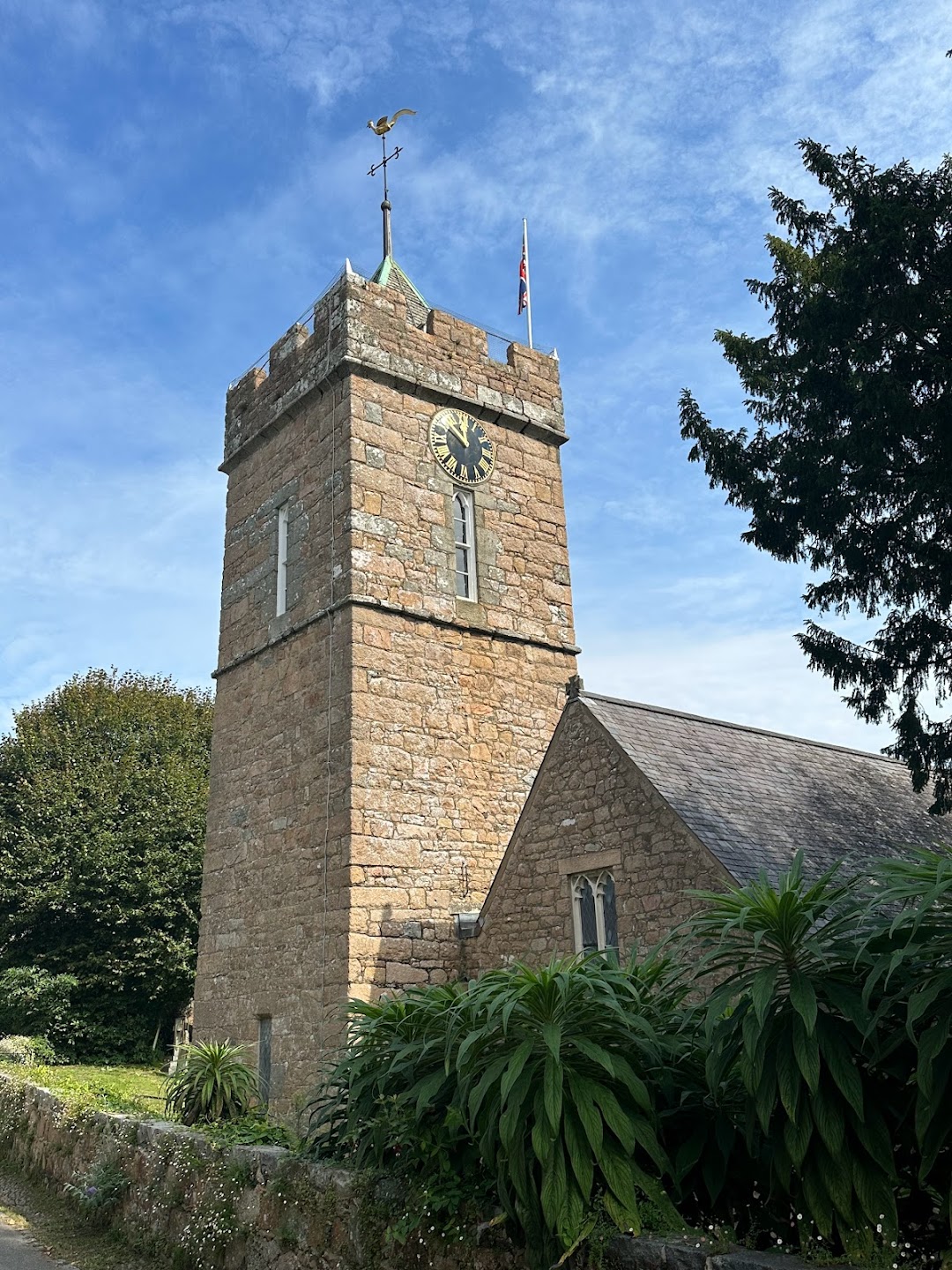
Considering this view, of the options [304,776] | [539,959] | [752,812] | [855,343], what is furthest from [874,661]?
[304,776]

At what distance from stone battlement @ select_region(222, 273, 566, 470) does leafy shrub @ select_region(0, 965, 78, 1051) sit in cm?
1330

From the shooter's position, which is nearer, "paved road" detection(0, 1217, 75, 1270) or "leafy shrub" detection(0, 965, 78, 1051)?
"paved road" detection(0, 1217, 75, 1270)

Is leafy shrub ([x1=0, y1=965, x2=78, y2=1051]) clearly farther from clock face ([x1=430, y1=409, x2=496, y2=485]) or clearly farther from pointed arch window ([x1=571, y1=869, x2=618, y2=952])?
pointed arch window ([x1=571, y1=869, x2=618, y2=952])

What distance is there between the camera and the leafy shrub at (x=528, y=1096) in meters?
4.28

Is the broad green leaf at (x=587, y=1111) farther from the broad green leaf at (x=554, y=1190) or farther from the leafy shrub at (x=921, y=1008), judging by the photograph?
the leafy shrub at (x=921, y=1008)

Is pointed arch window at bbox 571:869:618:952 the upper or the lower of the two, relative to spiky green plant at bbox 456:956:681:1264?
upper

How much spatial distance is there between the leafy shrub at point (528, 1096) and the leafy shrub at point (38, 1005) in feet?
65.4

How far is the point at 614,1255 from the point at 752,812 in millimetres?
7500

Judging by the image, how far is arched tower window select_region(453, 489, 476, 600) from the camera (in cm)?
1536

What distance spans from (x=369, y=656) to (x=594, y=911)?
15.2 ft

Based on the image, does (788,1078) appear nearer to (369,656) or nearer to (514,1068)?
(514,1068)

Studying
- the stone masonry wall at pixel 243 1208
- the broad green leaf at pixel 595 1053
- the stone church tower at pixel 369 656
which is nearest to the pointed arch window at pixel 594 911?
the stone church tower at pixel 369 656

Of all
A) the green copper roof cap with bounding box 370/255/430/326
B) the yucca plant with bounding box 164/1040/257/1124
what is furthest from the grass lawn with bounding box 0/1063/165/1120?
the green copper roof cap with bounding box 370/255/430/326

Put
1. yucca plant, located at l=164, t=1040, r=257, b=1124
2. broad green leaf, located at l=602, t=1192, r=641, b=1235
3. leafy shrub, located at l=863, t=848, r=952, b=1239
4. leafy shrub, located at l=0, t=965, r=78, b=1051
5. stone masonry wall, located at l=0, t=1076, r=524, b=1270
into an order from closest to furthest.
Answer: leafy shrub, located at l=863, t=848, r=952, b=1239
broad green leaf, located at l=602, t=1192, r=641, b=1235
stone masonry wall, located at l=0, t=1076, r=524, b=1270
yucca plant, located at l=164, t=1040, r=257, b=1124
leafy shrub, located at l=0, t=965, r=78, b=1051
